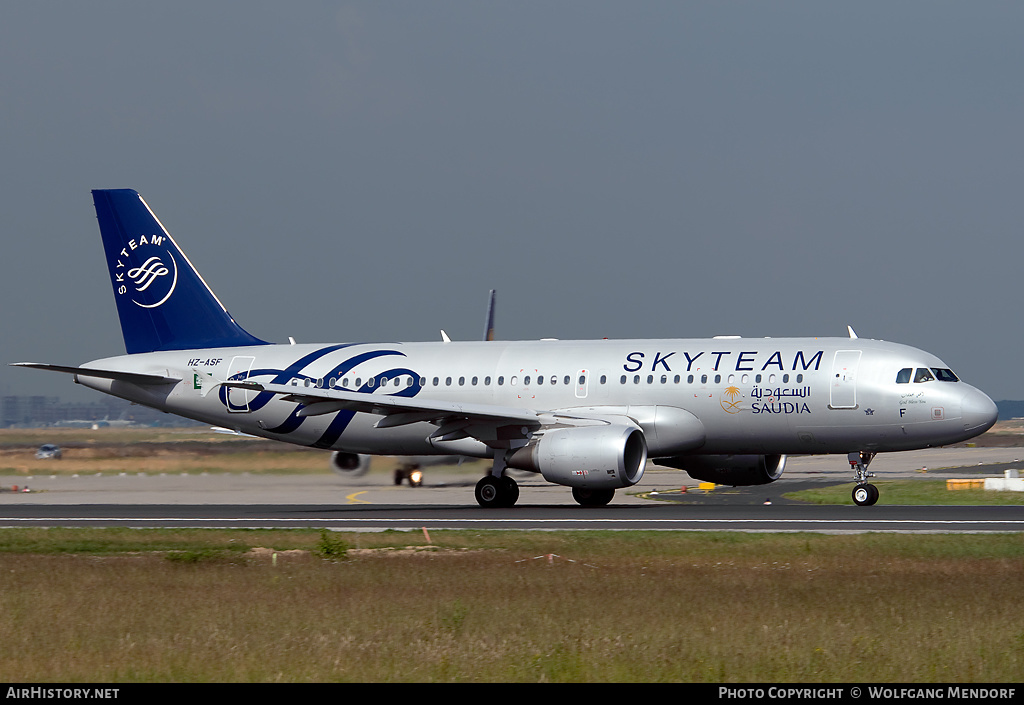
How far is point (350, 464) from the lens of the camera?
39.8 m

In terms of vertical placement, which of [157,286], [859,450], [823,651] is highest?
[157,286]

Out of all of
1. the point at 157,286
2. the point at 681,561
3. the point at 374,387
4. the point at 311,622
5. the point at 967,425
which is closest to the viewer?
the point at 311,622

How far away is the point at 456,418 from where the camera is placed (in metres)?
33.2

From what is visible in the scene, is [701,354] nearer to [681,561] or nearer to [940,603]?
[681,561]

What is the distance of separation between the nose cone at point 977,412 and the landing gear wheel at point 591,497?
9132mm

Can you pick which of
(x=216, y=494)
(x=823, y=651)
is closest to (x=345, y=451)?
(x=216, y=494)

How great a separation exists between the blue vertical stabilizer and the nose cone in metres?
20.5

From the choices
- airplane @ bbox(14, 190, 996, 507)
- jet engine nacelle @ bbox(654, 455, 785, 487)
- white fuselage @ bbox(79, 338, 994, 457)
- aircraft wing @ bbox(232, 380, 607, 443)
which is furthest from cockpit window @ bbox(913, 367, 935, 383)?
Answer: aircraft wing @ bbox(232, 380, 607, 443)

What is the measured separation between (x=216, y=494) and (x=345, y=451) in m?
5.62

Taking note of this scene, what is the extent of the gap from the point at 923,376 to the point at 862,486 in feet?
9.93

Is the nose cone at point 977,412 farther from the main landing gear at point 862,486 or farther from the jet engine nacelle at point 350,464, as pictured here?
the jet engine nacelle at point 350,464

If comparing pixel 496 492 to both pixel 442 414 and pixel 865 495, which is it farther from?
pixel 865 495

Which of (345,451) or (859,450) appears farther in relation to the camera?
(345,451)

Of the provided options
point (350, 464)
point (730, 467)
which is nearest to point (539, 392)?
point (730, 467)
